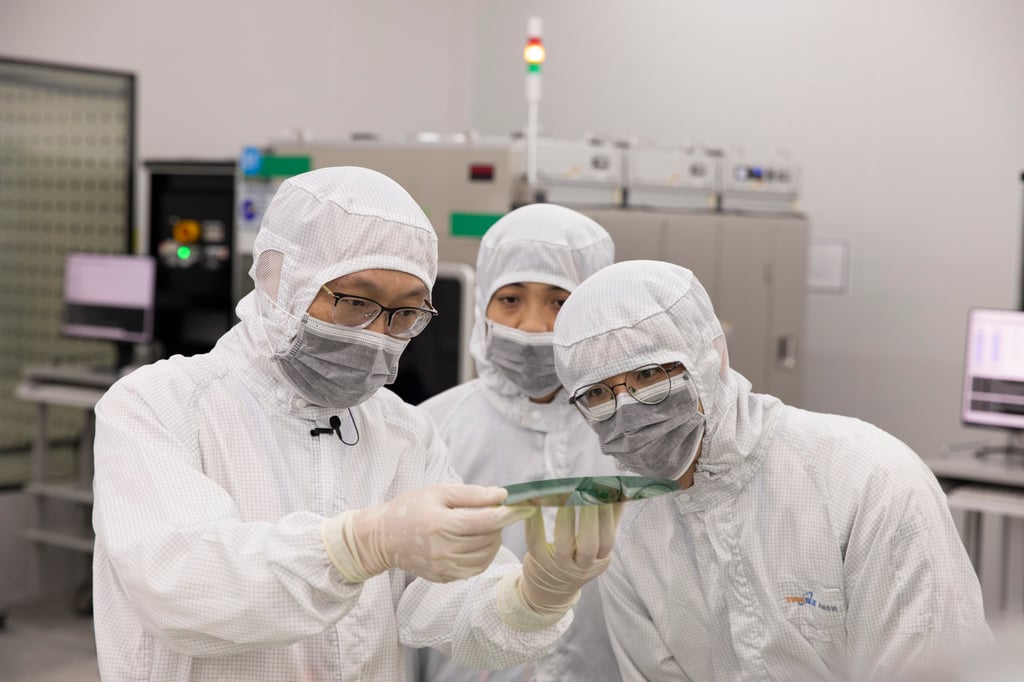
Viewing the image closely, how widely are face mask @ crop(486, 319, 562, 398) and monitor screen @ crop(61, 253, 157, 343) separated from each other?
3.40 m

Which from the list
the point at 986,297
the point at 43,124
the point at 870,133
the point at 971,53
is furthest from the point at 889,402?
the point at 43,124

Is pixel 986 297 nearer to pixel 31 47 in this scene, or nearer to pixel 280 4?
pixel 280 4

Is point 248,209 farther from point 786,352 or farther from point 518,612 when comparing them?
point 518,612

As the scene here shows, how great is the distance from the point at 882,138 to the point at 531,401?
4.19 metres

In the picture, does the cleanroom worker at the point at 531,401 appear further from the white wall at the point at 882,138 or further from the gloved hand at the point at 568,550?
the white wall at the point at 882,138

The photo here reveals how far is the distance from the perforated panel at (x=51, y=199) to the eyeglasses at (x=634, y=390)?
166 inches

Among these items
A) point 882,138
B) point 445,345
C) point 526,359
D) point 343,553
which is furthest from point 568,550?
point 882,138

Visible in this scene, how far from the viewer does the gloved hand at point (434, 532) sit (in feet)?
4.25

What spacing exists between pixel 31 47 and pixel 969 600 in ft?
16.2

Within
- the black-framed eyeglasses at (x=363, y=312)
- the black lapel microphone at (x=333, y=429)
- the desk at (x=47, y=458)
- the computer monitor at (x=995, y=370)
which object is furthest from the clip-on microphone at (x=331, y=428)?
the computer monitor at (x=995, y=370)

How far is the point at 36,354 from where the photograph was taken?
17.6 ft

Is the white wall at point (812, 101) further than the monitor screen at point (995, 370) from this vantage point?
Yes

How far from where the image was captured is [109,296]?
17.4ft

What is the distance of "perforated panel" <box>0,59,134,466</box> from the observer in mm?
5230
